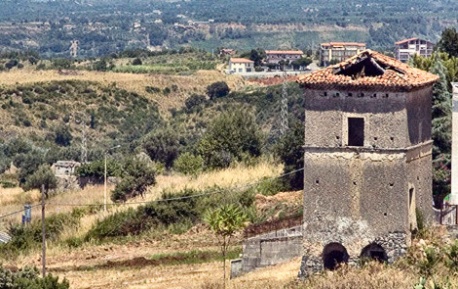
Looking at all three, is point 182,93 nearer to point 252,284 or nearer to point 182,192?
point 182,192

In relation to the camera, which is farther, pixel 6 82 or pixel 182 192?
pixel 6 82

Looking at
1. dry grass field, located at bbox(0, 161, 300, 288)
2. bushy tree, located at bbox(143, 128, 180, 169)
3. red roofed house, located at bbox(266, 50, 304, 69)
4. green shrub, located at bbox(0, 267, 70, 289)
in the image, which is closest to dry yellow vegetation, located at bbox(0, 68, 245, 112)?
red roofed house, located at bbox(266, 50, 304, 69)

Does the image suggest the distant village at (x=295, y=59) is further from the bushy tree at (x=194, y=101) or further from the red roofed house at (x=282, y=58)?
the bushy tree at (x=194, y=101)

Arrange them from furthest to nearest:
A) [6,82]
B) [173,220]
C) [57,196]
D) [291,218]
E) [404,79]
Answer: [6,82] < [57,196] < [173,220] < [291,218] < [404,79]

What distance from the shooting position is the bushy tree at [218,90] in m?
117

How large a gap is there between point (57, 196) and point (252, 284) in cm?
1751

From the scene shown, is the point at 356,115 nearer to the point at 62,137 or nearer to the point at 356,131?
the point at 356,131

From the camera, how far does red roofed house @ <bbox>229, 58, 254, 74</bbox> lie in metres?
124

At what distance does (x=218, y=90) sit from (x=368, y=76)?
86.6 meters

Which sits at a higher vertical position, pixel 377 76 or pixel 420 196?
pixel 377 76

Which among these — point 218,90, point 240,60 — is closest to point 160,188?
point 218,90

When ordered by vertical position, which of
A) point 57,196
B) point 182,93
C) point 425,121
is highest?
point 425,121

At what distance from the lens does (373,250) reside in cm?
3134

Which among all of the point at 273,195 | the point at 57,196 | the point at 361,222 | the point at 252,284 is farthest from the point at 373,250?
the point at 57,196
